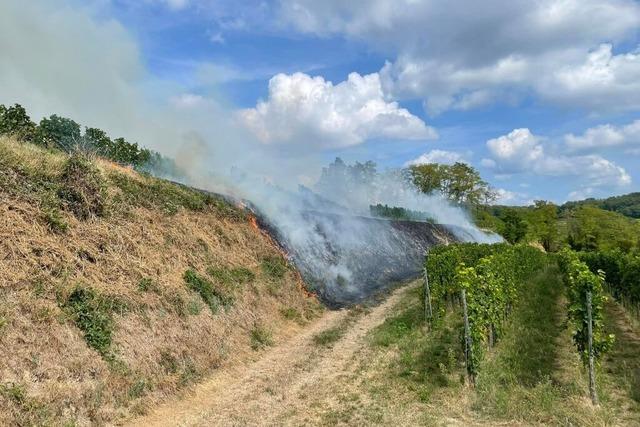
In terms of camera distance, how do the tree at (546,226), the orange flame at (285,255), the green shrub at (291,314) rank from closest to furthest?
1. the green shrub at (291,314)
2. the orange flame at (285,255)
3. the tree at (546,226)

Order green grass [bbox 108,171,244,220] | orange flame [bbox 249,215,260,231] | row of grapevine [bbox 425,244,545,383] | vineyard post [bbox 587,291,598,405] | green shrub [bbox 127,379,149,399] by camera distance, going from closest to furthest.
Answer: vineyard post [bbox 587,291,598,405] → green shrub [bbox 127,379,149,399] → row of grapevine [bbox 425,244,545,383] → green grass [bbox 108,171,244,220] → orange flame [bbox 249,215,260,231]

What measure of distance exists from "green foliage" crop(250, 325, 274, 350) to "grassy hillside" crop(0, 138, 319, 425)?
0.05 meters

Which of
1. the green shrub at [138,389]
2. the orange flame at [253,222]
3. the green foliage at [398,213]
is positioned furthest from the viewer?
the green foliage at [398,213]

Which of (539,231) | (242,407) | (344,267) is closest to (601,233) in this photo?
(539,231)

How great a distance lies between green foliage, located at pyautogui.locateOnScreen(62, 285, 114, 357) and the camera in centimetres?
1084

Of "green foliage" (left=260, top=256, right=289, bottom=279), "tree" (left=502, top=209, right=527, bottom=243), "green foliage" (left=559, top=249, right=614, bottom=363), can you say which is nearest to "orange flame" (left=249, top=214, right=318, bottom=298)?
"green foliage" (left=260, top=256, right=289, bottom=279)

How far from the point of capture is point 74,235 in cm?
1334

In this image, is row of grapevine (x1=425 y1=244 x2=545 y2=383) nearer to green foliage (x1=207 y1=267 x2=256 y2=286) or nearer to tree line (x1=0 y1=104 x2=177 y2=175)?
green foliage (x1=207 y1=267 x2=256 y2=286)

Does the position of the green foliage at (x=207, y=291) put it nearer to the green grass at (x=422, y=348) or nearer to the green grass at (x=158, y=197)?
the green grass at (x=158, y=197)

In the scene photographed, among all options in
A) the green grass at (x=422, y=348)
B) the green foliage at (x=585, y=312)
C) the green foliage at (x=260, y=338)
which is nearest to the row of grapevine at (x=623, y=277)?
the green grass at (x=422, y=348)

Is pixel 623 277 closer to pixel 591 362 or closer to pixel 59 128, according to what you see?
pixel 591 362

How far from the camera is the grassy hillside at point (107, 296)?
9430 millimetres

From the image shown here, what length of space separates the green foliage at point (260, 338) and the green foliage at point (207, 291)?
4.56 feet

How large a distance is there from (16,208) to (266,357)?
344 inches
